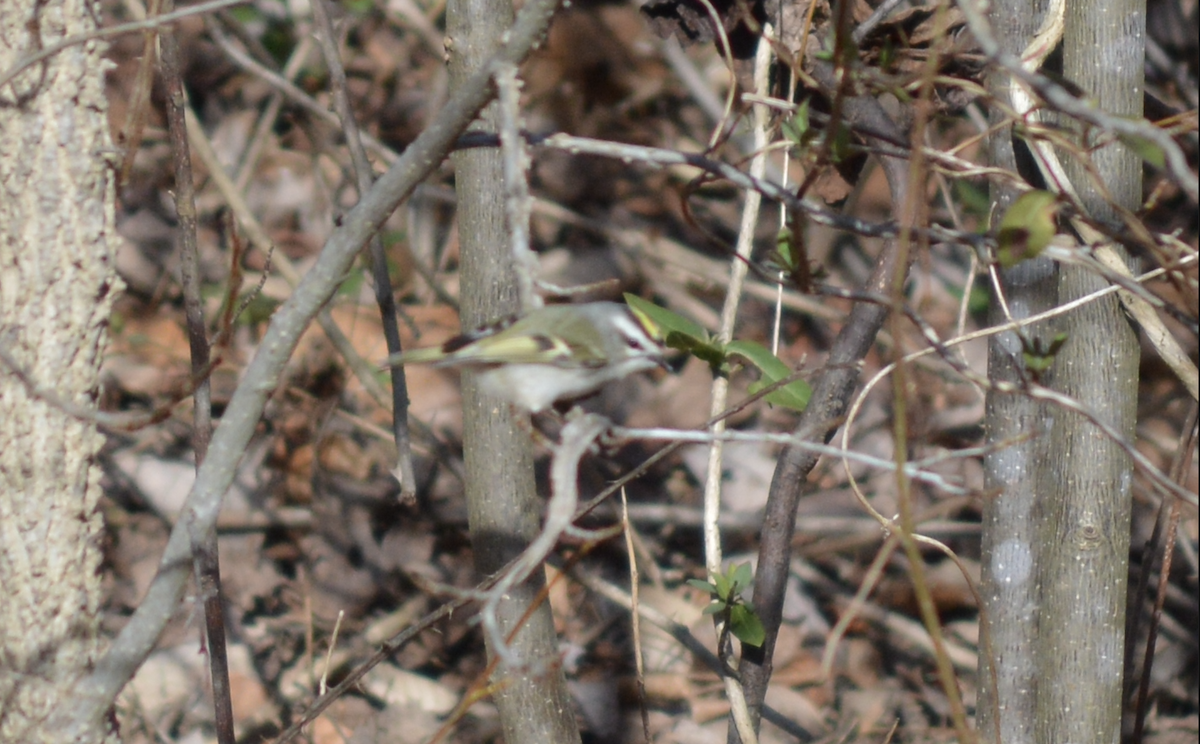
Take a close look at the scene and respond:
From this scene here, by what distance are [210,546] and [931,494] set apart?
3217 mm

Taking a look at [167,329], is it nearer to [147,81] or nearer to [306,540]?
[306,540]

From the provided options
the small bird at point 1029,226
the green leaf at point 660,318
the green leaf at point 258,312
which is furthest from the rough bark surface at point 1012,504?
the green leaf at point 258,312

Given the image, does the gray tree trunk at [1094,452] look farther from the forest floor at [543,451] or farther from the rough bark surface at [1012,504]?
the forest floor at [543,451]

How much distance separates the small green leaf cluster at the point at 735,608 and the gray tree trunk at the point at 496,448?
413 mm

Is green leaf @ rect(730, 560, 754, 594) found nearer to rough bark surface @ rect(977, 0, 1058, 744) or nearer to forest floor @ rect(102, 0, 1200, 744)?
rough bark surface @ rect(977, 0, 1058, 744)

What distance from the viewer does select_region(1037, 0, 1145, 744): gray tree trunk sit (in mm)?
2068

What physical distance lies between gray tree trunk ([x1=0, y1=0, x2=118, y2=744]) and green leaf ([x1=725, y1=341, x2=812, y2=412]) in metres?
1.26

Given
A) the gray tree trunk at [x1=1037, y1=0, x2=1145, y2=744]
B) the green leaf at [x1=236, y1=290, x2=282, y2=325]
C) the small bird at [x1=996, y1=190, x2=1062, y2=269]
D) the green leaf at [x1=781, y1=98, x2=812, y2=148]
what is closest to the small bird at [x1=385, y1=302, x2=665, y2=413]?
the green leaf at [x1=781, y1=98, x2=812, y2=148]

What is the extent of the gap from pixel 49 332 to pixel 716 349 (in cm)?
128

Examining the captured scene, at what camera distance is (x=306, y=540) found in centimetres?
424

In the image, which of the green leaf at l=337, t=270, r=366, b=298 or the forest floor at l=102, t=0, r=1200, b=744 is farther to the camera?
the green leaf at l=337, t=270, r=366, b=298

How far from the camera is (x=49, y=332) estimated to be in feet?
6.08

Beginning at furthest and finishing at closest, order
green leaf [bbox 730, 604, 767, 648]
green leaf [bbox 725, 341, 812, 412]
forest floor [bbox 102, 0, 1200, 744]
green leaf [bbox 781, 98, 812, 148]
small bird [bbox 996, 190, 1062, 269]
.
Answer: forest floor [bbox 102, 0, 1200, 744]
green leaf [bbox 730, 604, 767, 648]
green leaf [bbox 725, 341, 812, 412]
green leaf [bbox 781, 98, 812, 148]
small bird [bbox 996, 190, 1062, 269]

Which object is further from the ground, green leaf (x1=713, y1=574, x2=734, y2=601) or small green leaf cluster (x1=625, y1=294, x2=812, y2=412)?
small green leaf cluster (x1=625, y1=294, x2=812, y2=412)
